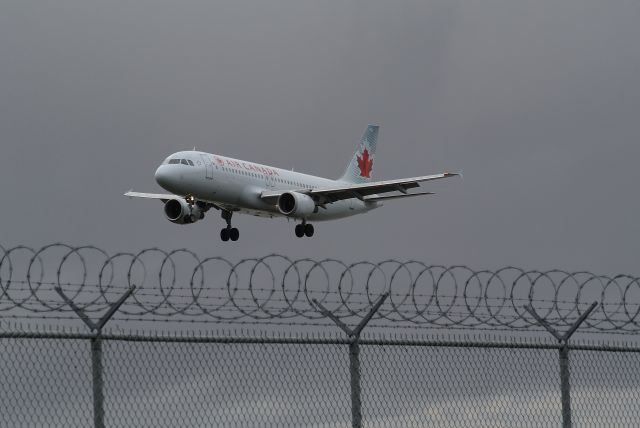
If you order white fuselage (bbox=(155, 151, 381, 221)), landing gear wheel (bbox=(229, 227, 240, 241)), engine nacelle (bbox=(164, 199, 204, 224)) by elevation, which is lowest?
landing gear wheel (bbox=(229, 227, 240, 241))

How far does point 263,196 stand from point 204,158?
435 centimetres

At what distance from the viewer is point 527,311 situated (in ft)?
48.4

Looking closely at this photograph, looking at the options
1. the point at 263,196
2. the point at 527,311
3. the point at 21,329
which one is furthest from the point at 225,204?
the point at 21,329

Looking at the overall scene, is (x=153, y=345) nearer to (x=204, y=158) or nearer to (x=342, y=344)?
(x=342, y=344)

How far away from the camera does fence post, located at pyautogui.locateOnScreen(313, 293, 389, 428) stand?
486 inches

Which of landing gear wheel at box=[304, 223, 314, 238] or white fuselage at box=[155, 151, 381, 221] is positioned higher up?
white fuselage at box=[155, 151, 381, 221]

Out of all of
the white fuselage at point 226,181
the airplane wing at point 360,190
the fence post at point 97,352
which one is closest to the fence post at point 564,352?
the fence post at point 97,352

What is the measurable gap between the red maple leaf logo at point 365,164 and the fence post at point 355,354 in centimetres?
7351

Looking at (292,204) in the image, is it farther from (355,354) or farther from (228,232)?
(355,354)

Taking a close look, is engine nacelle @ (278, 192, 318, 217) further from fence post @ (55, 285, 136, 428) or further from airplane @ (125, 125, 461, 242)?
fence post @ (55, 285, 136, 428)

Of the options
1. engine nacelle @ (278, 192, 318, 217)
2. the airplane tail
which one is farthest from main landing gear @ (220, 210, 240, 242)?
the airplane tail

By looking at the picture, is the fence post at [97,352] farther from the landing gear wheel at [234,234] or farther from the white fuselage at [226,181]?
the landing gear wheel at [234,234]

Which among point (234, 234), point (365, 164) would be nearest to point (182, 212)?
point (234, 234)

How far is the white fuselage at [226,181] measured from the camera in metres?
55.5
